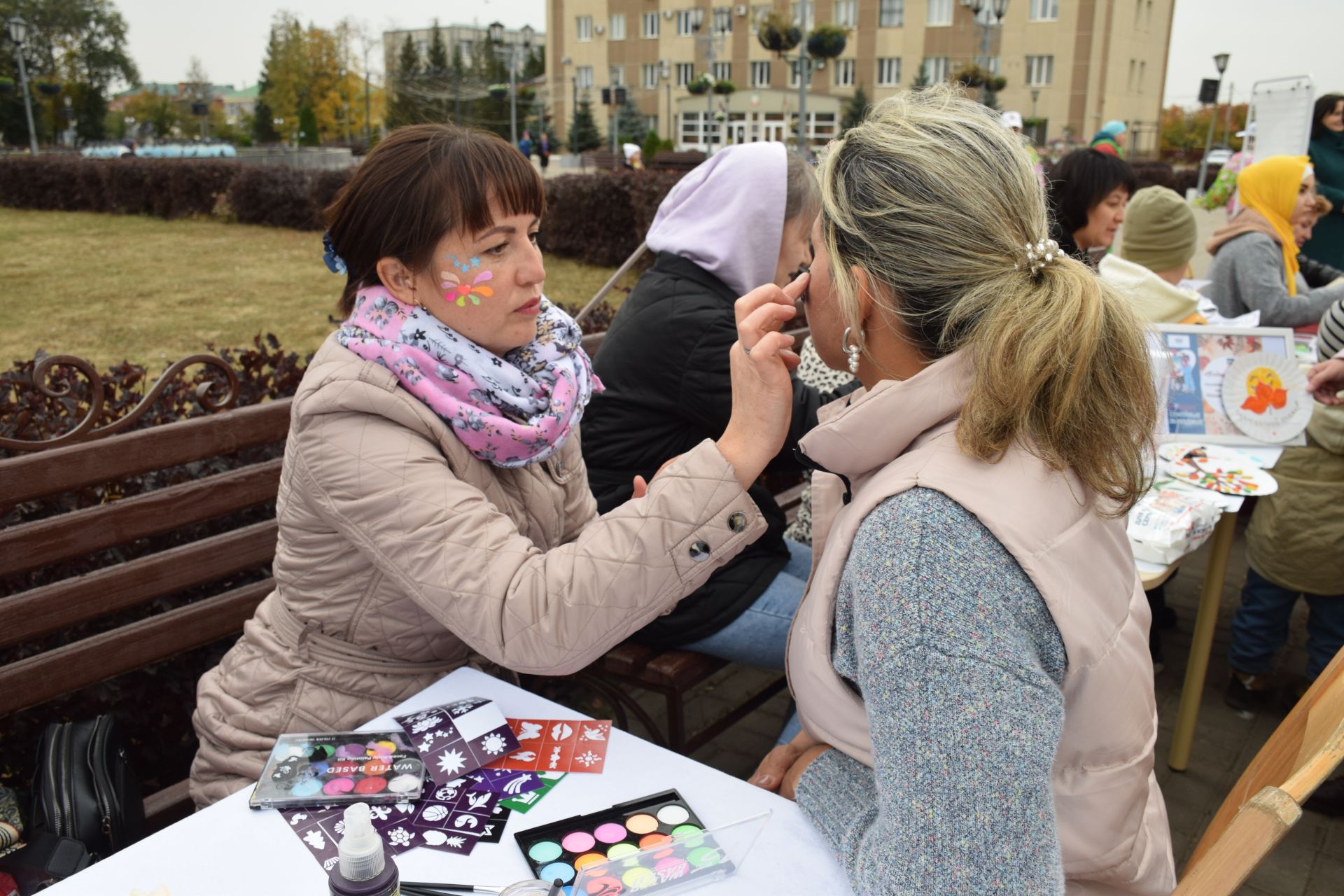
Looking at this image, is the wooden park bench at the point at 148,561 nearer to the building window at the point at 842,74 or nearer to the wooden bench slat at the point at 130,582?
the wooden bench slat at the point at 130,582

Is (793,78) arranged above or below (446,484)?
above

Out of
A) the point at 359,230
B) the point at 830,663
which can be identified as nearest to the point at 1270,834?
the point at 830,663

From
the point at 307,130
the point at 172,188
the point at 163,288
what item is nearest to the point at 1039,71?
the point at 307,130

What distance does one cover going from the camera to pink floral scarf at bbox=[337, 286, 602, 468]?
1.80 meters

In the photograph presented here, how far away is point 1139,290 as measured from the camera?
3811 millimetres

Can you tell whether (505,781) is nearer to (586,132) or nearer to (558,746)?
(558,746)

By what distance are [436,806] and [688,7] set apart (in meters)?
60.1

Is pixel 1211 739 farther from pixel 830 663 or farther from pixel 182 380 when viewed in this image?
pixel 182 380

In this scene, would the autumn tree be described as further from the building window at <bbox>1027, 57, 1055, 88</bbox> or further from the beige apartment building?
the building window at <bbox>1027, 57, 1055, 88</bbox>

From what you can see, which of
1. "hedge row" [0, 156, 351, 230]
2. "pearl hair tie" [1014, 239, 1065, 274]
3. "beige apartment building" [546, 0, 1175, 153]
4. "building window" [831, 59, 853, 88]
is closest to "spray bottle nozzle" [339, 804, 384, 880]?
"pearl hair tie" [1014, 239, 1065, 274]

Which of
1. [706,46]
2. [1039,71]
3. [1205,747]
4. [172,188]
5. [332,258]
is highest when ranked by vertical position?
[706,46]

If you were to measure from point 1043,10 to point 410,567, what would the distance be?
5646 centimetres

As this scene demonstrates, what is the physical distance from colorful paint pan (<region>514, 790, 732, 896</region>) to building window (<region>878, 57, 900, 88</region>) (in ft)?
185

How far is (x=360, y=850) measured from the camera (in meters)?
1.07
